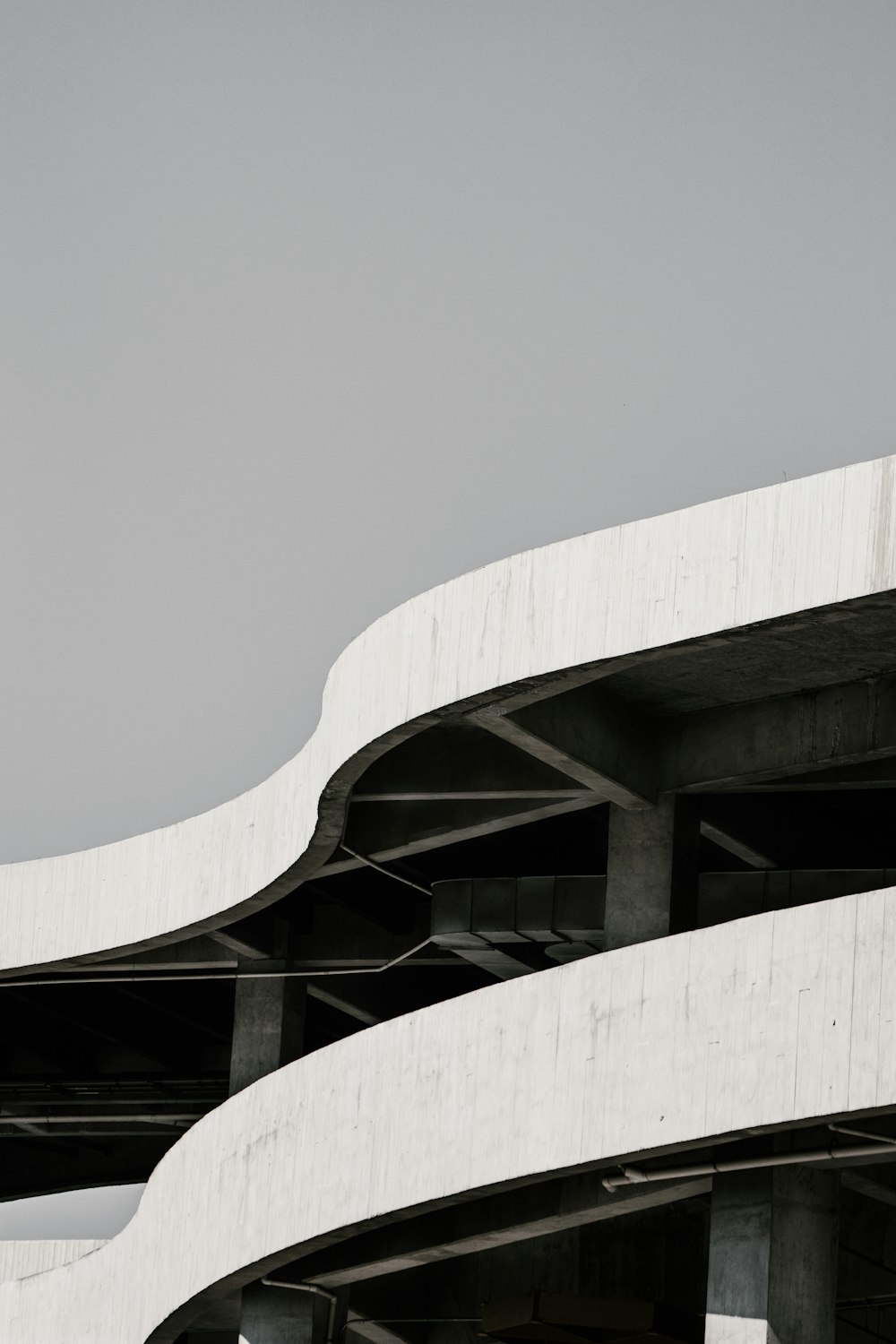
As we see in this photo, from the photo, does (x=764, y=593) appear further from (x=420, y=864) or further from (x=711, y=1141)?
(x=420, y=864)

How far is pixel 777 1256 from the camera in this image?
1395 centimetres

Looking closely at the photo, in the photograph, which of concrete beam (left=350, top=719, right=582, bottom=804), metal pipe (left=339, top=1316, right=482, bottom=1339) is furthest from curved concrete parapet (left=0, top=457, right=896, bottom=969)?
metal pipe (left=339, top=1316, right=482, bottom=1339)

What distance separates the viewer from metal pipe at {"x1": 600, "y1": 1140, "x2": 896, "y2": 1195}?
13.2 meters

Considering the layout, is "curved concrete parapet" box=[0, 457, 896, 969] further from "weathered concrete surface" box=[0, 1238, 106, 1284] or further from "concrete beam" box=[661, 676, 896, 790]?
"weathered concrete surface" box=[0, 1238, 106, 1284]

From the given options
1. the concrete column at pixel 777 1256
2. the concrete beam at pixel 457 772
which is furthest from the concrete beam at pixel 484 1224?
the concrete beam at pixel 457 772

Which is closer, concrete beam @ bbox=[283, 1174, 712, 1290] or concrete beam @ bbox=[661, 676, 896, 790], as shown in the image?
concrete beam @ bbox=[283, 1174, 712, 1290]

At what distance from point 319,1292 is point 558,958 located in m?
4.51

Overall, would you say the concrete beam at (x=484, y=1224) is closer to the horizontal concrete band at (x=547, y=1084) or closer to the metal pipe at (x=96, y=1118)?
the horizontal concrete band at (x=547, y=1084)

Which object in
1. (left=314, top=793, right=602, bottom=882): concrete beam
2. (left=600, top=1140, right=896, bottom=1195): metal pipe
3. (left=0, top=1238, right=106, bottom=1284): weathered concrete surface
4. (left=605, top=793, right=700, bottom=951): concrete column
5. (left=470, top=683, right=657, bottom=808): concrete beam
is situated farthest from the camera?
(left=0, top=1238, right=106, bottom=1284): weathered concrete surface

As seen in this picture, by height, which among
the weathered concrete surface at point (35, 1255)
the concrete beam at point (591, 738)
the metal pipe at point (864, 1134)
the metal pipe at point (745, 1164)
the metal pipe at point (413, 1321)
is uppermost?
the concrete beam at point (591, 738)

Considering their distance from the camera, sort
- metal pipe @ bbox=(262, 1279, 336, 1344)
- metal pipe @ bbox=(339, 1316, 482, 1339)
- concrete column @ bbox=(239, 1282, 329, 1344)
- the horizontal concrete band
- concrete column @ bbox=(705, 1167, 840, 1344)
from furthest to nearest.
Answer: metal pipe @ bbox=(339, 1316, 482, 1339) < concrete column @ bbox=(239, 1282, 329, 1344) < metal pipe @ bbox=(262, 1279, 336, 1344) < concrete column @ bbox=(705, 1167, 840, 1344) < the horizontal concrete band

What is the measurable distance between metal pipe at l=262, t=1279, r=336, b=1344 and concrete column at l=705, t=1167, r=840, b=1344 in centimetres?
539

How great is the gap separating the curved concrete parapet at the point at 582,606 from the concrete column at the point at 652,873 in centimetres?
227

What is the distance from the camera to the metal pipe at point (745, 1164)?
13203mm
